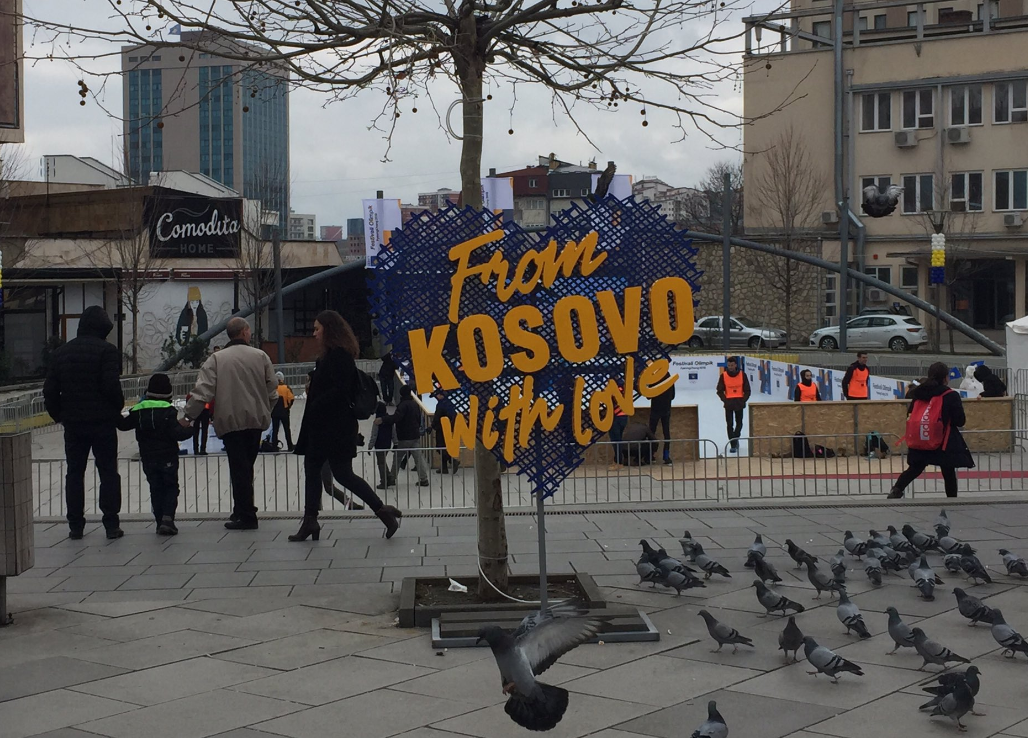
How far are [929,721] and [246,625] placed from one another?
4.17m

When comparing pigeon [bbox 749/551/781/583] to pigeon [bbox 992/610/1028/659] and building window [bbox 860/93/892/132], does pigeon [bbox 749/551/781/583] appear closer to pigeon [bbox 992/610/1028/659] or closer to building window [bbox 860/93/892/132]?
pigeon [bbox 992/610/1028/659]

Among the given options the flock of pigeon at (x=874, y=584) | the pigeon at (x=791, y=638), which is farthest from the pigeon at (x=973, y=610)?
the pigeon at (x=791, y=638)

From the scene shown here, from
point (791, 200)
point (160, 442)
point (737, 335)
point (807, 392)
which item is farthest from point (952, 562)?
point (791, 200)

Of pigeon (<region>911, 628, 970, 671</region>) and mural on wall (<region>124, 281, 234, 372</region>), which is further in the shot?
mural on wall (<region>124, 281, 234, 372</region>)

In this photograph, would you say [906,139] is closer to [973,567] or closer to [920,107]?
[920,107]

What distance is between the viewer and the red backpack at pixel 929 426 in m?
11.7

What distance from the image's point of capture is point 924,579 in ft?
25.8

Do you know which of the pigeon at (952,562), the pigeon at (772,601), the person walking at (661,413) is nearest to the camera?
the pigeon at (772,601)

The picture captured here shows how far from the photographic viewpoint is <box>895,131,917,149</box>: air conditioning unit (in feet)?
154

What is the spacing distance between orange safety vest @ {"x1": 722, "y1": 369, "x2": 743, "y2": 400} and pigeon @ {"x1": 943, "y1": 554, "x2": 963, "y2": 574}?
10630 millimetres

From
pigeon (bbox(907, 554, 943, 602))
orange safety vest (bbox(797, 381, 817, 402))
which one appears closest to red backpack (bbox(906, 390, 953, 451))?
pigeon (bbox(907, 554, 943, 602))

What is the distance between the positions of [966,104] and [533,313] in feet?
147

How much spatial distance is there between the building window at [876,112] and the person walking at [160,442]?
42.9 meters

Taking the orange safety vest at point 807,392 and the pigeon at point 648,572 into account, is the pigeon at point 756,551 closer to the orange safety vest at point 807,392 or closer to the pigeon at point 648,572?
the pigeon at point 648,572
